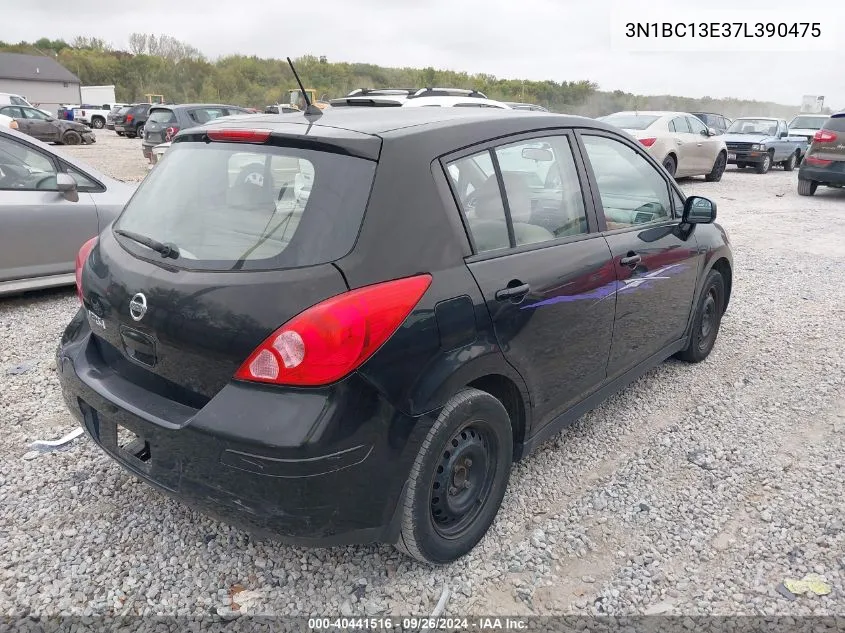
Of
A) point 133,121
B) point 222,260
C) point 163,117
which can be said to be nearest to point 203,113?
point 163,117

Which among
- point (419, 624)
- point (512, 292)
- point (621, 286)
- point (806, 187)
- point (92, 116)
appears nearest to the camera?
point (419, 624)

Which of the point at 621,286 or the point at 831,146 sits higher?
the point at 831,146

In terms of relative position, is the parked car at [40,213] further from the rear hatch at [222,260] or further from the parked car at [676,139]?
the parked car at [676,139]

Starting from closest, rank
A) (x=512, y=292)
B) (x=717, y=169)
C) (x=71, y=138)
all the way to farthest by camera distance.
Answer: (x=512, y=292) < (x=717, y=169) < (x=71, y=138)

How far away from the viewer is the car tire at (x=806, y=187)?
13.9 m

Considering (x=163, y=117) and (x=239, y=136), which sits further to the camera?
(x=163, y=117)

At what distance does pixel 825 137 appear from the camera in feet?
41.7

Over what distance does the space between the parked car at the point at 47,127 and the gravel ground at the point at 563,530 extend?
24043 mm

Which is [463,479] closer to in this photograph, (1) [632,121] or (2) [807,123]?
(1) [632,121]

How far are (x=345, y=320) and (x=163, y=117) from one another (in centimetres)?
1905

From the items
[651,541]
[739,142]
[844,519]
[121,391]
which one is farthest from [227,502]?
[739,142]

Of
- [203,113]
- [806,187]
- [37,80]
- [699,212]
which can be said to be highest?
[37,80]

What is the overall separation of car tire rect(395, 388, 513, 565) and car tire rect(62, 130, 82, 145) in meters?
27.6

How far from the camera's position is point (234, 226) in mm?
2312
